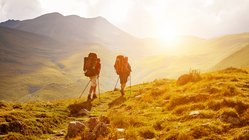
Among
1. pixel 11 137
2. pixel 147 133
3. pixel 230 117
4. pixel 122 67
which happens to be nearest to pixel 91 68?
pixel 122 67

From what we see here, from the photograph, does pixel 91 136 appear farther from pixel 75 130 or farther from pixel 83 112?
pixel 83 112

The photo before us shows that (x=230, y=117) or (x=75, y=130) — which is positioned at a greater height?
(x=230, y=117)

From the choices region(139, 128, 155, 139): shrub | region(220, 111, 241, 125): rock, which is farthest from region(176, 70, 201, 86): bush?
region(139, 128, 155, 139): shrub

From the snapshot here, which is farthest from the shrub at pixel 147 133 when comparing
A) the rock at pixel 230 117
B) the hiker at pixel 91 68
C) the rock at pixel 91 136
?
the hiker at pixel 91 68

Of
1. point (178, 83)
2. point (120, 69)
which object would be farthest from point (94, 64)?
point (178, 83)

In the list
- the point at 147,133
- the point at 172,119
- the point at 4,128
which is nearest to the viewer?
the point at 147,133

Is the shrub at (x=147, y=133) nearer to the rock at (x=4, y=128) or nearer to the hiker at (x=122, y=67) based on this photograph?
the rock at (x=4, y=128)

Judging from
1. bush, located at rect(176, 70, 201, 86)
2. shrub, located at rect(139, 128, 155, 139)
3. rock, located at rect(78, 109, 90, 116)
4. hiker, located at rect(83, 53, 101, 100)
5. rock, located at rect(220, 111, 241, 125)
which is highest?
hiker, located at rect(83, 53, 101, 100)

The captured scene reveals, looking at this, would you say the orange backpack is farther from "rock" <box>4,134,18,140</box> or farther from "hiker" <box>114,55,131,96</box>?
"rock" <box>4,134,18,140</box>

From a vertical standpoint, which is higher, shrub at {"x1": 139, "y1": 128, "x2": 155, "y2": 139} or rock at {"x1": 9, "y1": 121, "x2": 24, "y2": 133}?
rock at {"x1": 9, "y1": 121, "x2": 24, "y2": 133}

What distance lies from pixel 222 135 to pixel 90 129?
16.7 ft

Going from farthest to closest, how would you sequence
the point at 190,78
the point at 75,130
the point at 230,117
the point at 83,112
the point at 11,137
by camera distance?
the point at 190,78 → the point at 83,112 → the point at 75,130 → the point at 230,117 → the point at 11,137

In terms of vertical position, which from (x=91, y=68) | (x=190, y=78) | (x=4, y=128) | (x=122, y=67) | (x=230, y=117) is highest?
(x=122, y=67)

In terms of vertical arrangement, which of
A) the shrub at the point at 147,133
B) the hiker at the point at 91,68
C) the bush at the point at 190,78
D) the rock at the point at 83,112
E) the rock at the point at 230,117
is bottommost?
the shrub at the point at 147,133
